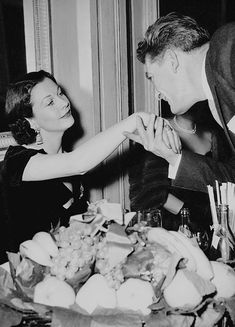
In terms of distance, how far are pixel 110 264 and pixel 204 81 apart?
0.98 m

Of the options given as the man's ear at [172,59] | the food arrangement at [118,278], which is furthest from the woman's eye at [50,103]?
the food arrangement at [118,278]

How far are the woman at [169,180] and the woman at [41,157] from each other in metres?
0.57

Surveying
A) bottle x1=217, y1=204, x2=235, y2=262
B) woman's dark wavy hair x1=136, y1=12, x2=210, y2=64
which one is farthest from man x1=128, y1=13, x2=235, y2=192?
bottle x1=217, y1=204, x2=235, y2=262

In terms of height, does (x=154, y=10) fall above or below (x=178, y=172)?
above

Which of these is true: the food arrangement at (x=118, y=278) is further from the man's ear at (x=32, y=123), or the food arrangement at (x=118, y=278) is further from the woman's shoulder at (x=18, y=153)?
the man's ear at (x=32, y=123)

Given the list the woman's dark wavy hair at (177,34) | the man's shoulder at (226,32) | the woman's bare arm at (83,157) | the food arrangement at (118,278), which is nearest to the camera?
the food arrangement at (118,278)

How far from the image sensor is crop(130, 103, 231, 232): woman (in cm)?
224

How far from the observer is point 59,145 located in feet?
5.79

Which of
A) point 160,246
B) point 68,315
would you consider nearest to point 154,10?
point 160,246

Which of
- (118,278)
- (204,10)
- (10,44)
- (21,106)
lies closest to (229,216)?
(118,278)

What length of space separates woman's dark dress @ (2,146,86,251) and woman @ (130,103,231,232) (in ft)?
2.27

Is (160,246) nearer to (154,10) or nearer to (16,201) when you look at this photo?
(16,201)

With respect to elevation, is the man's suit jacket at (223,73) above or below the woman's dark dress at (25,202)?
above

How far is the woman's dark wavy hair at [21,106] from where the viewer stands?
166 centimetres
